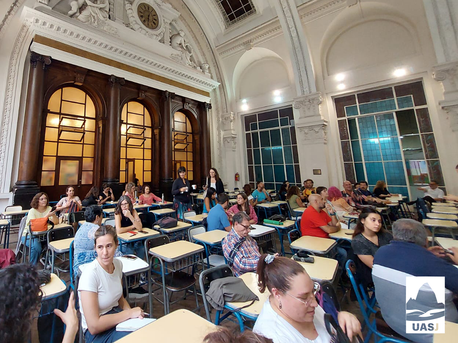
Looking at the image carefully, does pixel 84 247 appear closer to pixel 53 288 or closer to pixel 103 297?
pixel 53 288

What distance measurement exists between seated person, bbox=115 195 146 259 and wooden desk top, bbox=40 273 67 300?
1.47 metres

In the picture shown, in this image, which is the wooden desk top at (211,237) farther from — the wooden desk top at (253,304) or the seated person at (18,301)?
the seated person at (18,301)

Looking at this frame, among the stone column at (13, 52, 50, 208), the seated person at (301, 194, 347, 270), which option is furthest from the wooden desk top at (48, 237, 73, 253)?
the stone column at (13, 52, 50, 208)

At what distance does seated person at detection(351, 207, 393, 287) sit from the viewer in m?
2.15

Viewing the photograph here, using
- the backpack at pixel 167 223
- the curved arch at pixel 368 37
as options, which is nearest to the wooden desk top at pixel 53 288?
the backpack at pixel 167 223

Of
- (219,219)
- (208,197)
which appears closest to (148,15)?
(208,197)

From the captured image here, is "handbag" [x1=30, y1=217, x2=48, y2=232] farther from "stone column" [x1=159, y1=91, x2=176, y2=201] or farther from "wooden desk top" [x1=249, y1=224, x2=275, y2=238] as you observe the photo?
"stone column" [x1=159, y1=91, x2=176, y2=201]

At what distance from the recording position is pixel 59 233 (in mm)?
3291

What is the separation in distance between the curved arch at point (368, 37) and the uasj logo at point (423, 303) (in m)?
9.25

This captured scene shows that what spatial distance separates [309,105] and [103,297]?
30.6 ft

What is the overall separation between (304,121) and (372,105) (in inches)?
102

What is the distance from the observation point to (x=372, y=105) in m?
8.09

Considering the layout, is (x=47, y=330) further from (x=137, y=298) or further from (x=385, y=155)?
(x=385, y=155)

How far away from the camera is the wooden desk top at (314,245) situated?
2.49 meters
